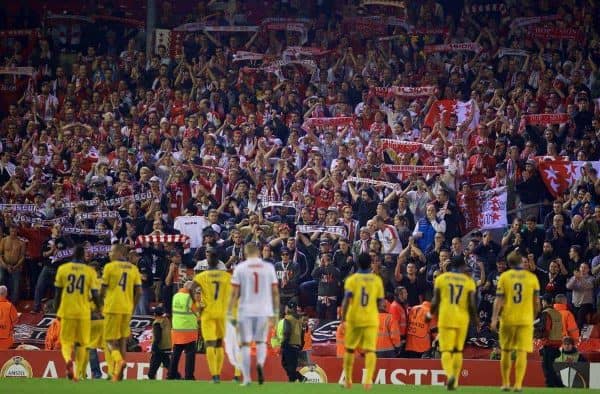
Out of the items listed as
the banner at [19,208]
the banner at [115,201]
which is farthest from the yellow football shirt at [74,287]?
the banner at [19,208]

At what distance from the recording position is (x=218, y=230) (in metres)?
29.6

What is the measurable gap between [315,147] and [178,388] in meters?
11.3

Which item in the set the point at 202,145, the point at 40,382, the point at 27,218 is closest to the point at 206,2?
the point at 202,145

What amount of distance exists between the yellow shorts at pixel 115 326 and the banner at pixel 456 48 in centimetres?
1509

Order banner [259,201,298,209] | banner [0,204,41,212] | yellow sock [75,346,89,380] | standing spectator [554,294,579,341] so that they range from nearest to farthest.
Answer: yellow sock [75,346,89,380] → standing spectator [554,294,579,341] → banner [259,201,298,209] → banner [0,204,41,212]

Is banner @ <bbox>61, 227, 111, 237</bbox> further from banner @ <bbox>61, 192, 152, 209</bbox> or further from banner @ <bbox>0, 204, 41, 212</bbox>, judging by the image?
banner @ <bbox>0, 204, 41, 212</bbox>

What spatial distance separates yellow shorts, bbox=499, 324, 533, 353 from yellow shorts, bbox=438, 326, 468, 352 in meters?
0.71

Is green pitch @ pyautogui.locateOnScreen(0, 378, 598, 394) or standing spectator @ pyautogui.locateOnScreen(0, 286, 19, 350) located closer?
green pitch @ pyautogui.locateOnScreen(0, 378, 598, 394)

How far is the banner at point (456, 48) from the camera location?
113ft

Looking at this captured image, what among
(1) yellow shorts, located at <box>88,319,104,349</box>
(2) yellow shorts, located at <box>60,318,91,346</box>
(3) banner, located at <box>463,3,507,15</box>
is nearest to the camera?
(2) yellow shorts, located at <box>60,318,91,346</box>

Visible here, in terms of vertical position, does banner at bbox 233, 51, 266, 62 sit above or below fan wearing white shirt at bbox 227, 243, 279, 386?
above

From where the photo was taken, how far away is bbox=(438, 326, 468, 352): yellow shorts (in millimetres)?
20719

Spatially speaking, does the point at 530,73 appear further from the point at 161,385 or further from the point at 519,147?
the point at 161,385

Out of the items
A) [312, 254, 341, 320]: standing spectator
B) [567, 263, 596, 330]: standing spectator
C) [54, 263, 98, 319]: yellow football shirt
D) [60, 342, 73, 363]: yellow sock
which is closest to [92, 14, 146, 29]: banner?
[312, 254, 341, 320]: standing spectator
